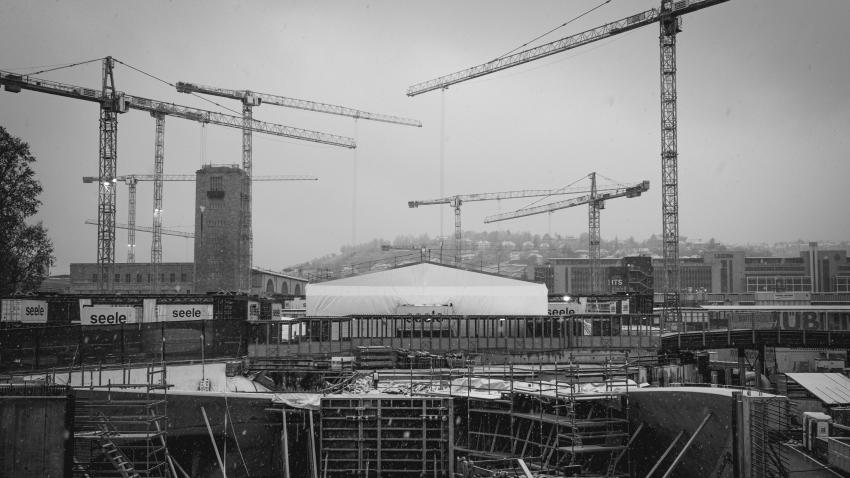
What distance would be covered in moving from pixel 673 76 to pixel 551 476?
50919mm

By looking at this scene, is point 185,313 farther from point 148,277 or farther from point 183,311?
point 148,277

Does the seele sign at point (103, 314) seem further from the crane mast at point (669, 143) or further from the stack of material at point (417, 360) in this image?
the crane mast at point (669, 143)

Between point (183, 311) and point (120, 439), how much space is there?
60.8ft

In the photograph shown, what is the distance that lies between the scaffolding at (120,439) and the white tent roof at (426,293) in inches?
872

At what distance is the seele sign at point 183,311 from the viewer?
36531 mm

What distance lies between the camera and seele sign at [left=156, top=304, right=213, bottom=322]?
1438 inches

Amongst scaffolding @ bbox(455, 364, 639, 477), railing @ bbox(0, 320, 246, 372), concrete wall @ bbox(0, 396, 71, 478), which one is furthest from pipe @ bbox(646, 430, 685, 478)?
railing @ bbox(0, 320, 246, 372)

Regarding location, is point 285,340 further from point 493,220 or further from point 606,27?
point 493,220

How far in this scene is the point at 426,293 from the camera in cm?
4275

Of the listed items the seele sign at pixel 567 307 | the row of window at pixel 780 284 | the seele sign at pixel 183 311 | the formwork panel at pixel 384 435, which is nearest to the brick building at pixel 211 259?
the seele sign at pixel 567 307

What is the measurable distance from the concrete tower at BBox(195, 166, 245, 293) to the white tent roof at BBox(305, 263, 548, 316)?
4037 centimetres

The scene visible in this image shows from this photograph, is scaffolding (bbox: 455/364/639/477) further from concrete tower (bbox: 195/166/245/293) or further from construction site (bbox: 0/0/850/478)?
concrete tower (bbox: 195/166/245/293)

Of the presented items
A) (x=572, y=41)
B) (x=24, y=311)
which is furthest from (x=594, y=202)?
(x=24, y=311)

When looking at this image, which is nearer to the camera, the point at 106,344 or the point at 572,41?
the point at 106,344
